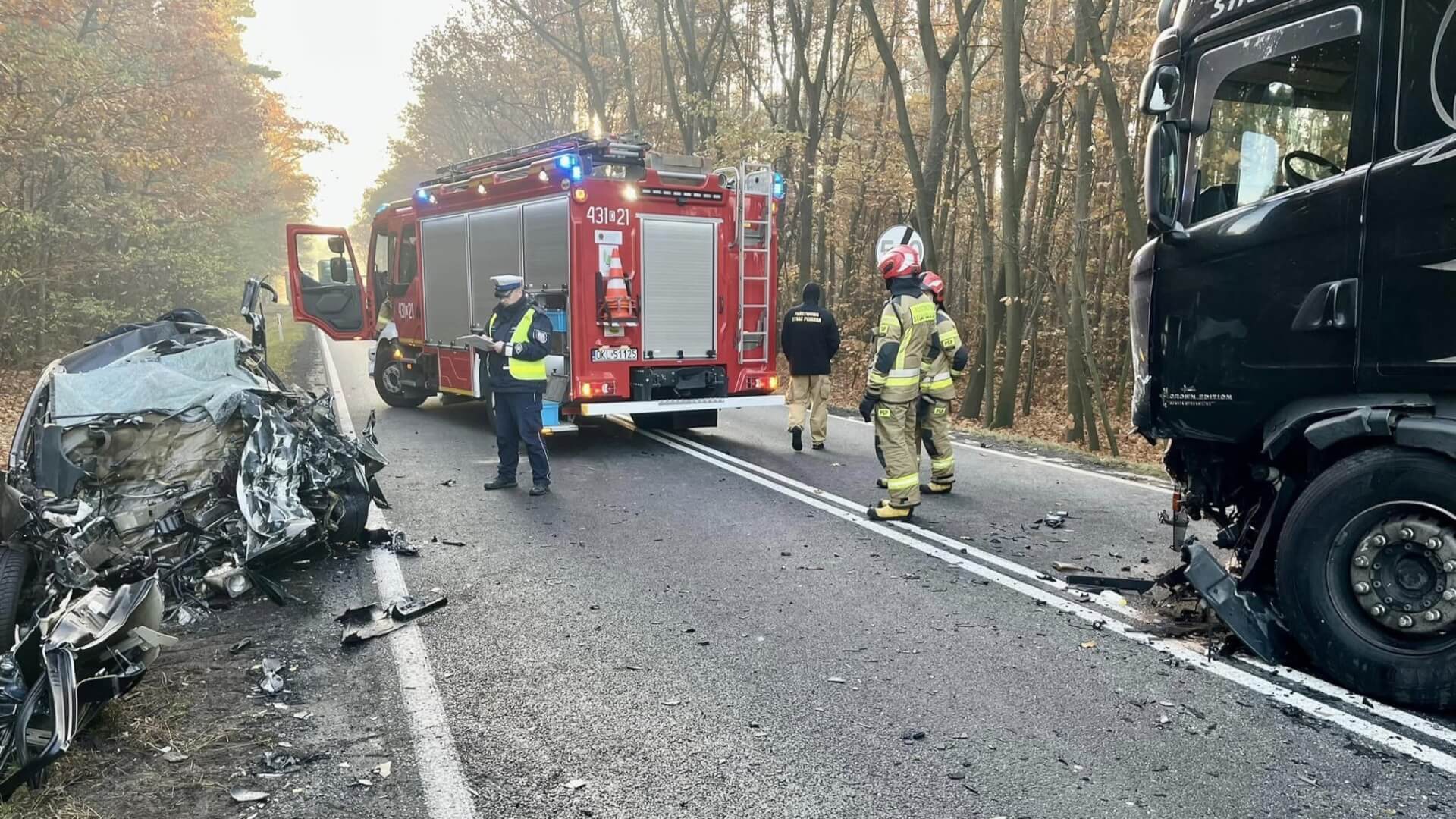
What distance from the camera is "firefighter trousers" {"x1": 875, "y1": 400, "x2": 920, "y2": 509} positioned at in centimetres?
651

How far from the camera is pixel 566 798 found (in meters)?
2.93

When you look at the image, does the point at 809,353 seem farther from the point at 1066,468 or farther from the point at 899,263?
the point at 899,263

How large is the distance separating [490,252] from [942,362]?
552 cm

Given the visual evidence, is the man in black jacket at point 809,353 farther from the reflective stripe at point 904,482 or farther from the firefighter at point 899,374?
the reflective stripe at point 904,482

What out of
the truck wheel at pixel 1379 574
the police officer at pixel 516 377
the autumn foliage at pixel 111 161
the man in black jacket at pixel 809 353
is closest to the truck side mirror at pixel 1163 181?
the truck wheel at pixel 1379 574

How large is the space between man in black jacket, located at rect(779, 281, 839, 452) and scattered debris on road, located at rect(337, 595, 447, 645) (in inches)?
220

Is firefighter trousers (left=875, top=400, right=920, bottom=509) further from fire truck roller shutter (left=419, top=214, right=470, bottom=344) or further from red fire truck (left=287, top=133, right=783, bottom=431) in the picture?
fire truck roller shutter (left=419, top=214, right=470, bottom=344)

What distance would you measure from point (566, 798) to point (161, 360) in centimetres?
408

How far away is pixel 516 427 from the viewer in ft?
26.0

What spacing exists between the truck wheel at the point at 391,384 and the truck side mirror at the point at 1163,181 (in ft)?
34.3

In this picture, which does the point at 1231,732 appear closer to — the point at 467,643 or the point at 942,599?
the point at 942,599

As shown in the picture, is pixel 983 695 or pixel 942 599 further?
pixel 942 599

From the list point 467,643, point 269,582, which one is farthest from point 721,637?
point 269,582

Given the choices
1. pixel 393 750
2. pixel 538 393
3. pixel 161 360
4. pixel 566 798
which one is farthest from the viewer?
pixel 538 393
